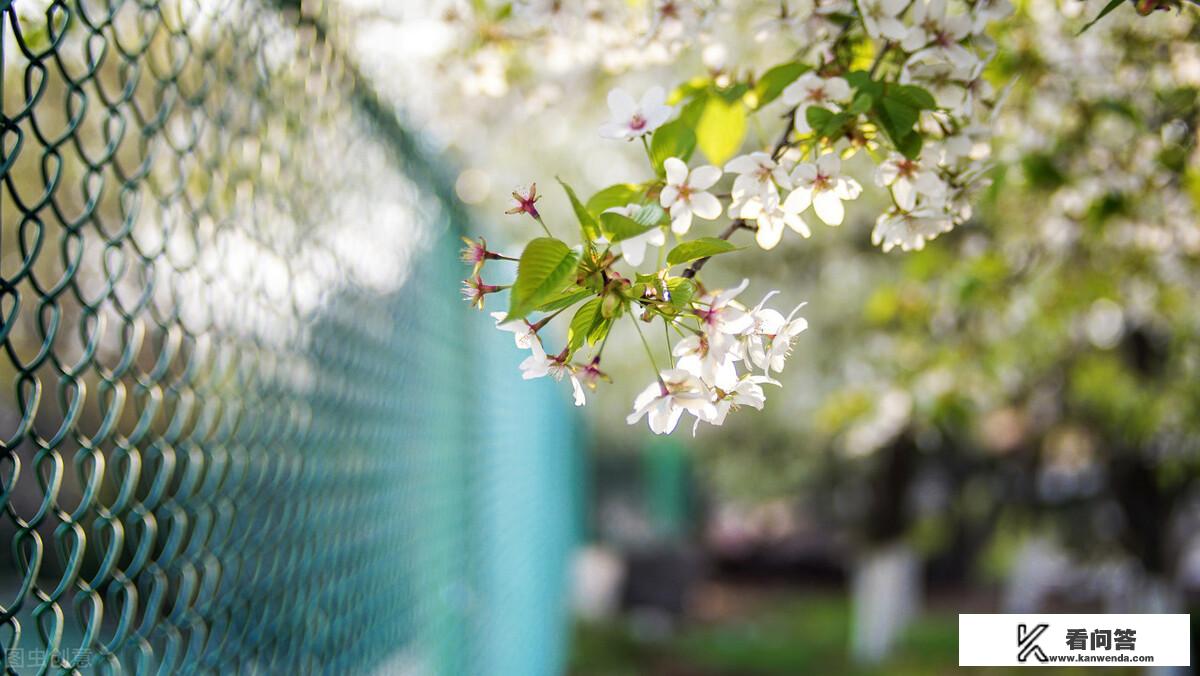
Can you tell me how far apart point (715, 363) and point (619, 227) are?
0.50 feet

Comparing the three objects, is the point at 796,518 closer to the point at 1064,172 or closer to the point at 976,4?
the point at 1064,172

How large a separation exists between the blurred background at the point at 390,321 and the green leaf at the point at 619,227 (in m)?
0.38

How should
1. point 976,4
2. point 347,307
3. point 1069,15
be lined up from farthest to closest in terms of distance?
point 1069,15
point 347,307
point 976,4

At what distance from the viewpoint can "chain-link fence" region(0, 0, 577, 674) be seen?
0.92m

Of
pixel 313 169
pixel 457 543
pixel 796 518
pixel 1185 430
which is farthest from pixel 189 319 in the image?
pixel 796 518

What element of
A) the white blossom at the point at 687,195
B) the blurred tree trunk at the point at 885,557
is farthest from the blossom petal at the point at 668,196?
the blurred tree trunk at the point at 885,557

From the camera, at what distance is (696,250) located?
0.85 metres

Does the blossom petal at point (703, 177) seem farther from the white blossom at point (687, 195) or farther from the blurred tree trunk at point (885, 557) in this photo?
the blurred tree trunk at point (885, 557)

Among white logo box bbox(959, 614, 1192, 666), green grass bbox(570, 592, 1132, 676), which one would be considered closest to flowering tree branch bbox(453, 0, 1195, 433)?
white logo box bbox(959, 614, 1192, 666)

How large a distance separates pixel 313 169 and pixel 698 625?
23.6 feet

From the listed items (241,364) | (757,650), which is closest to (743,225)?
(241,364)

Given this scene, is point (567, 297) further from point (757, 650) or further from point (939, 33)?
point (757, 650)

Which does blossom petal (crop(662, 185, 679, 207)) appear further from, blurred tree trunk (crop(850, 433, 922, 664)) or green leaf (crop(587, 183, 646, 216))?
blurred tree trunk (crop(850, 433, 922, 664))

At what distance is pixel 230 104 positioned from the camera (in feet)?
4.16
